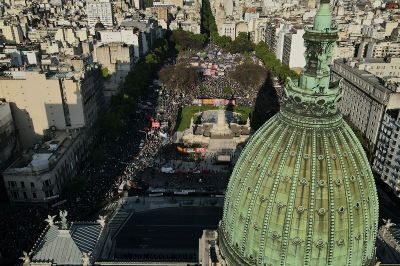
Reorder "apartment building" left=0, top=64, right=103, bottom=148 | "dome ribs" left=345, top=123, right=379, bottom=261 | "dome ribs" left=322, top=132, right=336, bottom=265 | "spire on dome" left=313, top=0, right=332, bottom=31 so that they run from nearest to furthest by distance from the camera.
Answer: "spire on dome" left=313, top=0, right=332, bottom=31 < "dome ribs" left=322, top=132, right=336, bottom=265 < "dome ribs" left=345, top=123, right=379, bottom=261 < "apartment building" left=0, top=64, right=103, bottom=148

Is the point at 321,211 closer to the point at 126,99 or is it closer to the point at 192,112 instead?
the point at 126,99

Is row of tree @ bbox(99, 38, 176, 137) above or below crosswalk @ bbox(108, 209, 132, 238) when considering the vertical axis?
above

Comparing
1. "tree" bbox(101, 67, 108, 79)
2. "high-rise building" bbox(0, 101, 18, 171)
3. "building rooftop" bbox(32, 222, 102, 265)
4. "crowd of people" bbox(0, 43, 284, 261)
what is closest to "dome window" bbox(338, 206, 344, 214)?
"building rooftop" bbox(32, 222, 102, 265)

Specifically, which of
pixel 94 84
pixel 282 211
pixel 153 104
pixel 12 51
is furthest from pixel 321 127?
pixel 12 51

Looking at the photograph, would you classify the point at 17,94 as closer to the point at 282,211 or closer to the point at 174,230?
the point at 174,230

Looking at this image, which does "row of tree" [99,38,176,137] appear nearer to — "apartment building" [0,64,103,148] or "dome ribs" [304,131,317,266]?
"apartment building" [0,64,103,148]
